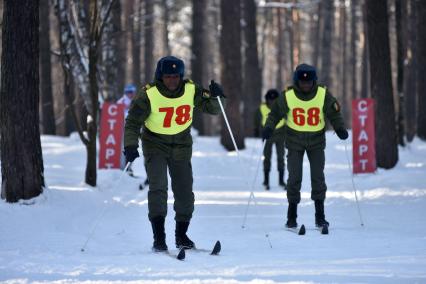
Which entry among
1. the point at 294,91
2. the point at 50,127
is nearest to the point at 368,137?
the point at 294,91

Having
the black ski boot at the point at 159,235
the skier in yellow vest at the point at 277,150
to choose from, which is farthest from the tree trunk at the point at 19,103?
the skier in yellow vest at the point at 277,150

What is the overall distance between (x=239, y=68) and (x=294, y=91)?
12.9 metres

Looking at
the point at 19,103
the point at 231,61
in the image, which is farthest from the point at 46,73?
the point at 19,103

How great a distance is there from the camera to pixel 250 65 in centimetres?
2672

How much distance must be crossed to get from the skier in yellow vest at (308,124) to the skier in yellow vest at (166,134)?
67.2 inches

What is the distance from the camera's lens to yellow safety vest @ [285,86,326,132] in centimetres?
854

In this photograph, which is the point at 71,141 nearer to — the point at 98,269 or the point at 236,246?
the point at 236,246

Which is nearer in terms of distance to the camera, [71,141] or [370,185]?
[370,185]

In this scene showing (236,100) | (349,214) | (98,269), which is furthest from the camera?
(236,100)

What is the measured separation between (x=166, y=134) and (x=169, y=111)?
0.22 metres

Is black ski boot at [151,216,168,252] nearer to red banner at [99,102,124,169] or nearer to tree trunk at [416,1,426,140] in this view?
red banner at [99,102,124,169]

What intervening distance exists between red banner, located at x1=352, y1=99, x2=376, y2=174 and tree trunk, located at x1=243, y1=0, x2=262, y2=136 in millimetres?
11979

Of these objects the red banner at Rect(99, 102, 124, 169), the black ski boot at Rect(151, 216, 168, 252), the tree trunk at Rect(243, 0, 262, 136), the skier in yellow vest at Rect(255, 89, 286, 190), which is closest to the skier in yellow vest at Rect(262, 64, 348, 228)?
the black ski boot at Rect(151, 216, 168, 252)

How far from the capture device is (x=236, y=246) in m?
7.36
